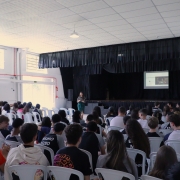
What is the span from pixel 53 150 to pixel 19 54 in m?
8.44

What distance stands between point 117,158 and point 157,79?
41.4 feet

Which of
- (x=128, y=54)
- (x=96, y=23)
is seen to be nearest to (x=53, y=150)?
(x=96, y=23)

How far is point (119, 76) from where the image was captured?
53.9 feet

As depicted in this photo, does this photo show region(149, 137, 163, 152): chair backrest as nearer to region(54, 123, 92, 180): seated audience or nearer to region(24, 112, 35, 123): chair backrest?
region(54, 123, 92, 180): seated audience

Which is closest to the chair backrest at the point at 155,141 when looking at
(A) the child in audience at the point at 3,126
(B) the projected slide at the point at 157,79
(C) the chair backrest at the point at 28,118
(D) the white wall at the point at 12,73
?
(A) the child in audience at the point at 3,126

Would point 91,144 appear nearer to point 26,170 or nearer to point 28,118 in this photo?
point 26,170

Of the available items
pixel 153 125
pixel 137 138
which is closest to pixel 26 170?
pixel 137 138

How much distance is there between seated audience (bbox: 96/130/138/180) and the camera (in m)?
2.02

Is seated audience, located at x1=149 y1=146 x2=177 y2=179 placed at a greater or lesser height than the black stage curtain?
lesser

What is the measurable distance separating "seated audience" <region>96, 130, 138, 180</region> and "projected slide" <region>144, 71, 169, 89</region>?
12.3 m

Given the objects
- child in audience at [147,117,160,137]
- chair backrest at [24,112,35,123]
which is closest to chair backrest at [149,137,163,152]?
child in audience at [147,117,160,137]

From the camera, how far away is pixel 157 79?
45.7 ft

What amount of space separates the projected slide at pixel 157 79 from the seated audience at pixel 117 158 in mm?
12314

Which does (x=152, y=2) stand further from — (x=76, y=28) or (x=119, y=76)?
(x=119, y=76)
